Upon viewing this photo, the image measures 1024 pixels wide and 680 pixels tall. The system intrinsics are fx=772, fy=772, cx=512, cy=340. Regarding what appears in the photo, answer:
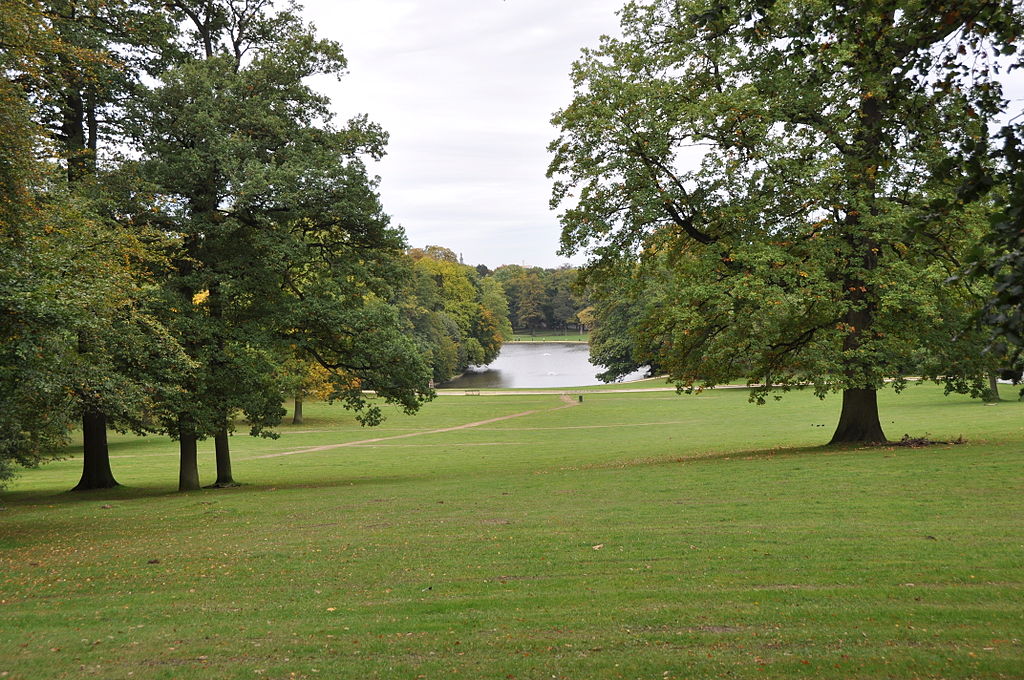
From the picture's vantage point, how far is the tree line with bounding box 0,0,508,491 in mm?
16641

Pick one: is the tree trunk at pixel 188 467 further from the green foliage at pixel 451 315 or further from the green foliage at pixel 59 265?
the green foliage at pixel 451 315

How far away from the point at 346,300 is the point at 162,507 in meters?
7.32

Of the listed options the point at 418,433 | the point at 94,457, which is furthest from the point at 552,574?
the point at 418,433

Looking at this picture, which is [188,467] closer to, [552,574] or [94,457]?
[94,457]

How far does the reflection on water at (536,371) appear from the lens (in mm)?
84500

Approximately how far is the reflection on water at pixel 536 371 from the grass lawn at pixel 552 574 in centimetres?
6178

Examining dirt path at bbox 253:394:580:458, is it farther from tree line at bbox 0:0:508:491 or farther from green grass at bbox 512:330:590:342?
green grass at bbox 512:330:590:342

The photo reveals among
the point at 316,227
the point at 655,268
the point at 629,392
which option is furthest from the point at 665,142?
the point at 629,392

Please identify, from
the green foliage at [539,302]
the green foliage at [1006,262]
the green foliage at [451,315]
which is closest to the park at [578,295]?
the green foliage at [1006,262]

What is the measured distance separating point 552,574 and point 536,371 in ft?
301

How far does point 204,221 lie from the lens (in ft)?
65.1

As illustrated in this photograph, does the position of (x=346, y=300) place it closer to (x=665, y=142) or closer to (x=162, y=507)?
(x=162, y=507)

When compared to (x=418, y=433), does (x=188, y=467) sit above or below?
above

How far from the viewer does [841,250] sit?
18703mm
